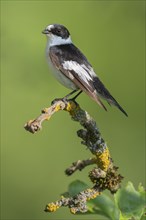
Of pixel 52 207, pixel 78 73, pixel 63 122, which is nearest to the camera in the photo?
pixel 52 207

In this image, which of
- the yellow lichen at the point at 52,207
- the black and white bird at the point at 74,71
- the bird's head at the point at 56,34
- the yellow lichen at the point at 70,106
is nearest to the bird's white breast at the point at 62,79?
the black and white bird at the point at 74,71

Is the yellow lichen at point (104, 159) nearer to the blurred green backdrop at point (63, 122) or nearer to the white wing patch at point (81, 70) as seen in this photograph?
the white wing patch at point (81, 70)

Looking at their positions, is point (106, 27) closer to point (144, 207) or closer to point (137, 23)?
point (137, 23)

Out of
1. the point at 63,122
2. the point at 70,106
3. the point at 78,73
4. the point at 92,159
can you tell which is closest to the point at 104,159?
the point at 92,159

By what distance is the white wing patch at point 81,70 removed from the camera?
352 centimetres

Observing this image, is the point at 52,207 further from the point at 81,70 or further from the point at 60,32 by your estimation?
the point at 60,32

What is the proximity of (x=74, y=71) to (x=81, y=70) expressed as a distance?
0.18 ft

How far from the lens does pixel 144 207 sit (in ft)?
6.62

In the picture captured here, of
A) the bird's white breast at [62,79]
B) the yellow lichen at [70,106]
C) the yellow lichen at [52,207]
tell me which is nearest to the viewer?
the yellow lichen at [52,207]

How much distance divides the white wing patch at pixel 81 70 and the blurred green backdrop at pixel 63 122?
2.24 ft

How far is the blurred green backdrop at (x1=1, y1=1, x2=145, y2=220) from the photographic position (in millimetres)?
4434

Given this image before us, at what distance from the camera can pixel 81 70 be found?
141 inches

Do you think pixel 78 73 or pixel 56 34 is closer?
pixel 78 73

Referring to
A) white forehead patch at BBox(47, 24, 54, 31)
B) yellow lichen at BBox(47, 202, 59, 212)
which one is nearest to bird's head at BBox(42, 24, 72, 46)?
white forehead patch at BBox(47, 24, 54, 31)
